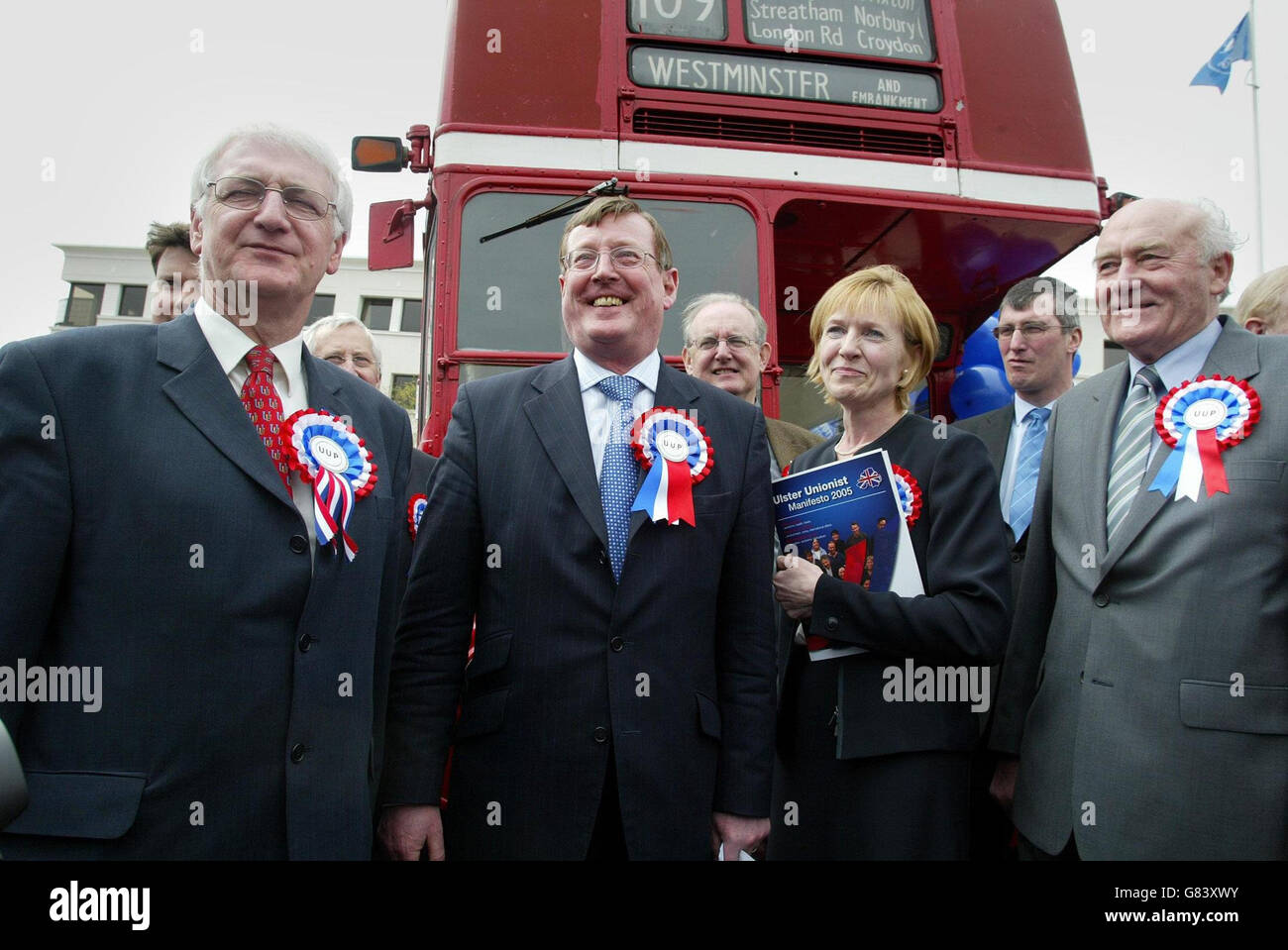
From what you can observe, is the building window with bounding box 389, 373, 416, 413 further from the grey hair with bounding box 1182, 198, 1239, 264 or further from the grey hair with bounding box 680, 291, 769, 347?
the grey hair with bounding box 1182, 198, 1239, 264

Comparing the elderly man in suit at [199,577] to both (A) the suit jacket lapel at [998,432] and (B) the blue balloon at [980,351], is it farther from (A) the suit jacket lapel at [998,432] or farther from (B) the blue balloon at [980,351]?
(B) the blue balloon at [980,351]

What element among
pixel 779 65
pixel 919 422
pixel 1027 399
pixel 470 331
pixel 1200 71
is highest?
pixel 1200 71

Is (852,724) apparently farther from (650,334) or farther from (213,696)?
(213,696)

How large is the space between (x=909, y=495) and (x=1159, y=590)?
553 mm

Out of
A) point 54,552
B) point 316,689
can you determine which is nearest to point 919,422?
point 316,689

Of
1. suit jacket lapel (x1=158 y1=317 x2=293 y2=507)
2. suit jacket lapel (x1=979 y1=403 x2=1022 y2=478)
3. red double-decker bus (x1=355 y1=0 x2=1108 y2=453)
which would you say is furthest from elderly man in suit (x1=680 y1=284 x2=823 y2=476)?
suit jacket lapel (x1=158 y1=317 x2=293 y2=507)

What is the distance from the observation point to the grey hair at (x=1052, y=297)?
350 centimetres

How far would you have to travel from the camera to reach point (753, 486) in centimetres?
216

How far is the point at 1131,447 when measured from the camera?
7.45ft

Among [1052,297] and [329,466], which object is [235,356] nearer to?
[329,466]

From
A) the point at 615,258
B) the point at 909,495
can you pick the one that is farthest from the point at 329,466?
the point at 909,495

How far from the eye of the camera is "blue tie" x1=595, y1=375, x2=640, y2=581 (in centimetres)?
199

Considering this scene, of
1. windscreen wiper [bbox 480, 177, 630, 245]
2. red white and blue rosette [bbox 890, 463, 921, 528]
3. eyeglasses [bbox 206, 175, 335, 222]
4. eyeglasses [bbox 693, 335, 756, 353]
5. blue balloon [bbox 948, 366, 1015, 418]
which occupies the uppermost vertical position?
windscreen wiper [bbox 480, 177, 630, 245]

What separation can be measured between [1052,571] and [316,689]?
1768mm
